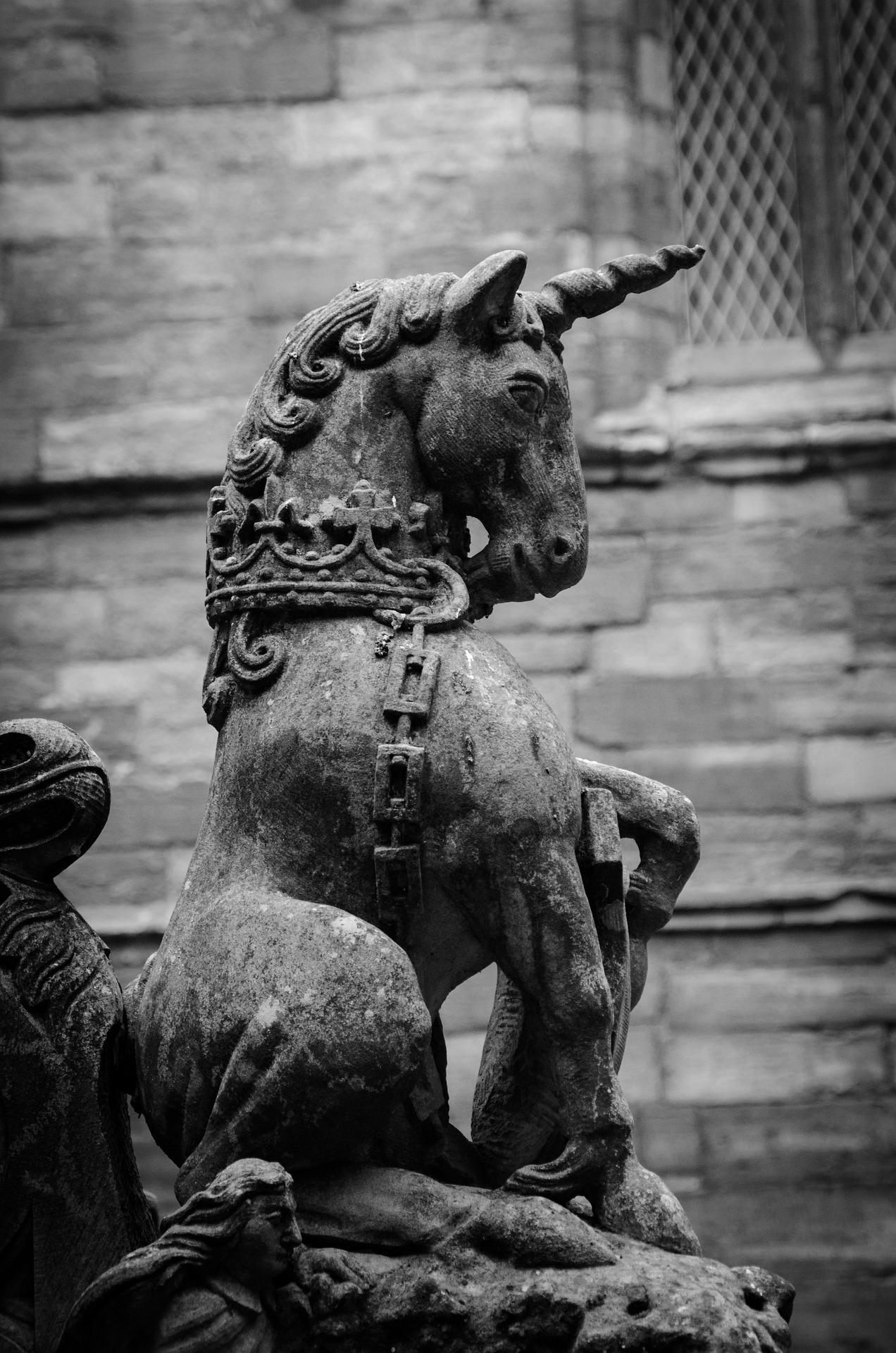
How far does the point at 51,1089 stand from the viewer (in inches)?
116

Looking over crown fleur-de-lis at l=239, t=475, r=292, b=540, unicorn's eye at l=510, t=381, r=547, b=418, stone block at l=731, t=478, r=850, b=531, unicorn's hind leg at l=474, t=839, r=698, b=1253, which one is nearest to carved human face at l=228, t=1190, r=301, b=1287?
unicorn's hind leg at l=474, t=839, r=698, b=1253

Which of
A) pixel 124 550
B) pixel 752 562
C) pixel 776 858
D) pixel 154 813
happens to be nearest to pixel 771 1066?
pixel 776 858

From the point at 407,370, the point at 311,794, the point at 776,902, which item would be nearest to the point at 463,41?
the point at 776,902

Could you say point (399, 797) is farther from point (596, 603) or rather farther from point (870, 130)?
point (870, 130)

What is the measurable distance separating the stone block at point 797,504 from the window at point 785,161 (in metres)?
0.77

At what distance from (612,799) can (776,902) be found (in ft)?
11.9

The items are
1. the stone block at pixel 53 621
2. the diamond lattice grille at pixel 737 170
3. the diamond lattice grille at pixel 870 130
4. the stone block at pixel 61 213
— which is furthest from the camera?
the diamond lattice grille at pixel 870 130

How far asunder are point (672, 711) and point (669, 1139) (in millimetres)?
1368

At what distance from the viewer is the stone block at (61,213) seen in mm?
7305

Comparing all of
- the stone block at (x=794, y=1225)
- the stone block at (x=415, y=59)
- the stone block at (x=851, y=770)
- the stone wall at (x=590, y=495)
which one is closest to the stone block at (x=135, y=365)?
the stone wall at (x=590, y=495)

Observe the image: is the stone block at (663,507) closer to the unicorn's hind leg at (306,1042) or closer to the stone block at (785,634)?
the stone block at (785,634)

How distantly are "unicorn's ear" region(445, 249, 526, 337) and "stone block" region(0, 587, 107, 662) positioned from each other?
417cm

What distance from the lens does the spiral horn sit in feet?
10.4

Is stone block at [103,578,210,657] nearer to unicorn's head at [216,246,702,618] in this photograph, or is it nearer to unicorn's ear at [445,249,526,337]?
unicorn's head at [216,246,702,618]
